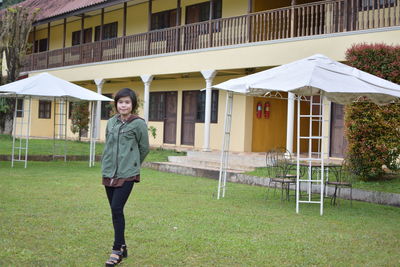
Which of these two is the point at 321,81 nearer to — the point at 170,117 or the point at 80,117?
the point at 170,117

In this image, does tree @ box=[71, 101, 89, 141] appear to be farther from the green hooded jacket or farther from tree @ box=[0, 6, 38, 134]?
the green hooded jacket

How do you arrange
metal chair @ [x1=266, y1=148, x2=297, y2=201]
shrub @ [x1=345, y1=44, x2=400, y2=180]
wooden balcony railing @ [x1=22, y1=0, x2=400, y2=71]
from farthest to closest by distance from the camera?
wooden balcony railing @ [x1=22, y1=0, x2=400, y2=71] → shrub @ [x1=345, y1=44, x2=400, y2=180] → metal chair @ [x1=266, y1=148, x2=297, y2=201]

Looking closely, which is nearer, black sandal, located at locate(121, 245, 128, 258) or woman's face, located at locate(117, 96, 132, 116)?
woman's face, located at locate(117, 96, 132, 116)

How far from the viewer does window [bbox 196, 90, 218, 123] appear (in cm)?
1928

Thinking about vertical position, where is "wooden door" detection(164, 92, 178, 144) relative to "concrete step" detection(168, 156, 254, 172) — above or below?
above

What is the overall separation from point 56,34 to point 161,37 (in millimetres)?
11253

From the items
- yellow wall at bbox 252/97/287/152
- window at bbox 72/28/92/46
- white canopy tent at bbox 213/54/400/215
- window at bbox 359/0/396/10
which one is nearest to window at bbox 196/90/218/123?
yellow wall at bbox 252/97/287/152

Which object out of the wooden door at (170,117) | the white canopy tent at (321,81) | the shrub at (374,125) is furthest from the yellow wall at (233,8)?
the white canopy tent at (321,81)

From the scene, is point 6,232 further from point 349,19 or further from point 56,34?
point 56,34

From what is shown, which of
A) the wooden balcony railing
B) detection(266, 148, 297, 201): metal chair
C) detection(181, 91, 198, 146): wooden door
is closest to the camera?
detection(266, 148, 297, 201): metal chair

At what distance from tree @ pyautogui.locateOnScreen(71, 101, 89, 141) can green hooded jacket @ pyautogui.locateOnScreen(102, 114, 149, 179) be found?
19.0 meters

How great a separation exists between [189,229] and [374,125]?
540 centimetres

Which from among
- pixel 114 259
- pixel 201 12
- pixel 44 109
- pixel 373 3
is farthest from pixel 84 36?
pixel 114 259

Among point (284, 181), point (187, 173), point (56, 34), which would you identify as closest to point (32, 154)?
point (187, 173)
